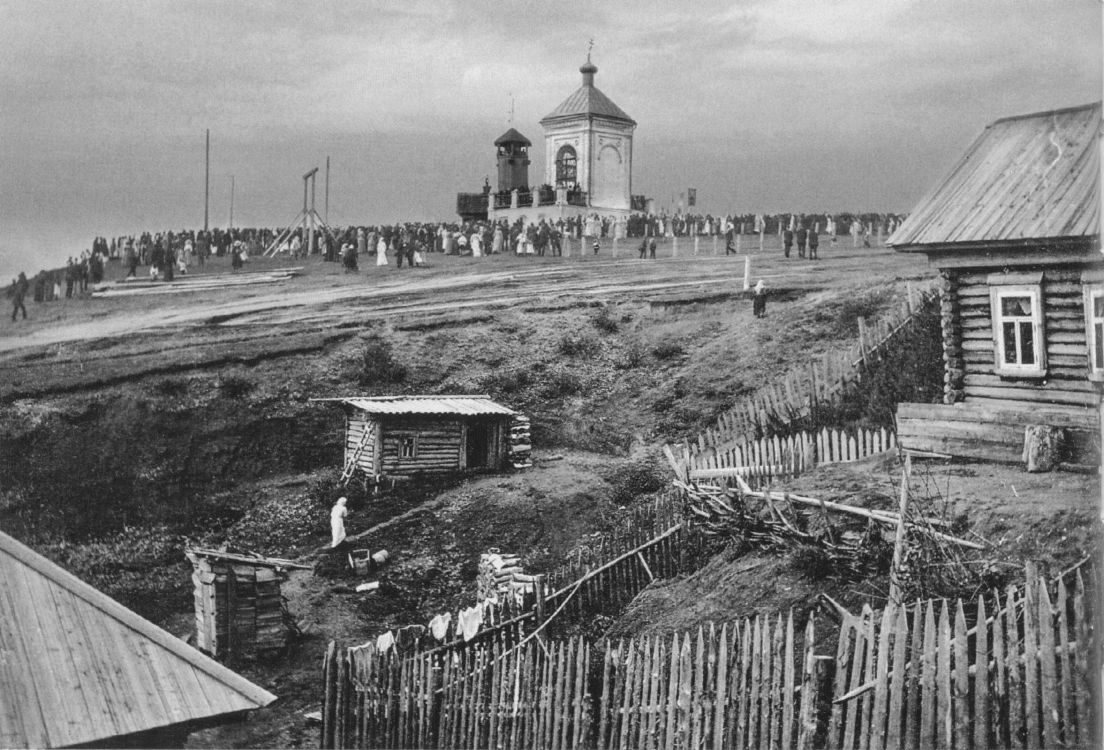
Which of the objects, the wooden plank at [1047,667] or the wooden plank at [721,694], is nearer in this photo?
the wooden plank at [1047,667]

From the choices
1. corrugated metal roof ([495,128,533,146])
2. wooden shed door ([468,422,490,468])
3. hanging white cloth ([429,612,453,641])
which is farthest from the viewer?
corrugated metal roof ([495,128,533,146])

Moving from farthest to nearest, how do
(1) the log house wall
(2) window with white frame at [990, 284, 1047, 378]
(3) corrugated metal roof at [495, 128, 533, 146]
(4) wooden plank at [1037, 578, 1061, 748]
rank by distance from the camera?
(3) corrugated metal roof at [495, 128, 533, 146]
(2) window with white frame at [990, 284, 1047, 378]
(1) the log house wall
(4) wooden plank at [1037, 578, 1061, 748]

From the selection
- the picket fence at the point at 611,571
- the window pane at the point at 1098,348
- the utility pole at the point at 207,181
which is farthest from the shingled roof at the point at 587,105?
the window pane at the point at 1098,348

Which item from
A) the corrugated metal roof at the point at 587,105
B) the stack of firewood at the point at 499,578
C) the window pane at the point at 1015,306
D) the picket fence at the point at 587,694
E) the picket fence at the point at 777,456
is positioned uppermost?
the corrugated metal roof at the point at 587,105

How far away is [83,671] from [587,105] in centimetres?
555

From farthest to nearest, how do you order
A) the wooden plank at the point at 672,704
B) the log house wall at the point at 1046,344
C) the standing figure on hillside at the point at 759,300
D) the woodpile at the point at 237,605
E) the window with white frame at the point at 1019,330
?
the standing figure on hillside at the point at 759,300, the window with white frame at the point at 1019,330, the log house wall at the point at 1046,344, the woodpile at the point at 237,605, the wooden plank at the point at 672,704

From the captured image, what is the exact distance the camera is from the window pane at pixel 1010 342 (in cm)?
848

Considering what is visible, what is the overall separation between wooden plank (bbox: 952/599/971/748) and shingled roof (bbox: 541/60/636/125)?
507 centimetres

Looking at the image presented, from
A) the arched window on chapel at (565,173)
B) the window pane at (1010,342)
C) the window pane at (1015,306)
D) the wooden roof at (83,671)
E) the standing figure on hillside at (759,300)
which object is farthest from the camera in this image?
the arched window on chapel at (565,173)

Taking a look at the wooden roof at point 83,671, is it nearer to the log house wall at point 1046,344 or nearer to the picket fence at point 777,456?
the picket fence at point 777,456

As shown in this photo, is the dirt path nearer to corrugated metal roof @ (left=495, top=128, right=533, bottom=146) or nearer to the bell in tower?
the bell in tower

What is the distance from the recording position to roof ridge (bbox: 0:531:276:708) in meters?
6.25

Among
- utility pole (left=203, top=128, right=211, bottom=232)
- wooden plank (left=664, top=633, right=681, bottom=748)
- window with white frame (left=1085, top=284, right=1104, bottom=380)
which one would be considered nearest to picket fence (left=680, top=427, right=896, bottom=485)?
window with white frame (left=1085, top=284, right=1104, bottom=380)

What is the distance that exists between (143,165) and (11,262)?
1.24 meters
